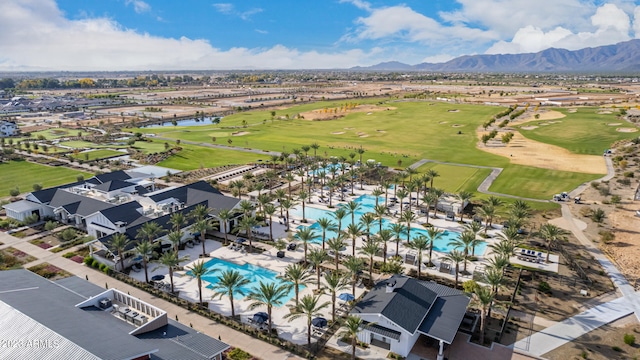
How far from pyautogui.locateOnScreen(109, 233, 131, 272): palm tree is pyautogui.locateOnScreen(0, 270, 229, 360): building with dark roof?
905 centimetres

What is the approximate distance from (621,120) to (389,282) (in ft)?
552

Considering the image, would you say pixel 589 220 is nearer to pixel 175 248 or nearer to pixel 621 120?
pixel 175 248

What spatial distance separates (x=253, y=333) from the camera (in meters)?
39.3

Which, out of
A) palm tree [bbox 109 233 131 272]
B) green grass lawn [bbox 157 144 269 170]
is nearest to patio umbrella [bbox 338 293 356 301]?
palm tree [bbox 109 233 131 272]

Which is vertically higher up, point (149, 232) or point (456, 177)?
point (149, 232)

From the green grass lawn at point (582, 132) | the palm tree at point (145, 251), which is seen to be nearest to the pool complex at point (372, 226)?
the palm tree at point (145, 251)

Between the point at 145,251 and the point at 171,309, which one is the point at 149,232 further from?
the point at 171,309

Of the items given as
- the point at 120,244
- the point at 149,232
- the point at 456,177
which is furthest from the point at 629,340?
the point at 456,177

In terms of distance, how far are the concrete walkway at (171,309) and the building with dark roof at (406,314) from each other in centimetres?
806

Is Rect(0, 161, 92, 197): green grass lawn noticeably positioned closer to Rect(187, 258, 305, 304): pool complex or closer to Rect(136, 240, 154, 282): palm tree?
Rect(136, 240, 154, 282): palm tree

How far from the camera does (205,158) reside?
113188 millimetres

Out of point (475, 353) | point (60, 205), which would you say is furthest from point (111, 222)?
point (475, 353)

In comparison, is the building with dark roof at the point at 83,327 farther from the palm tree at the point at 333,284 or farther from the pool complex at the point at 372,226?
the pool complex at the point at 372,226

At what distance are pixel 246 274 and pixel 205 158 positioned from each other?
68.8 m
